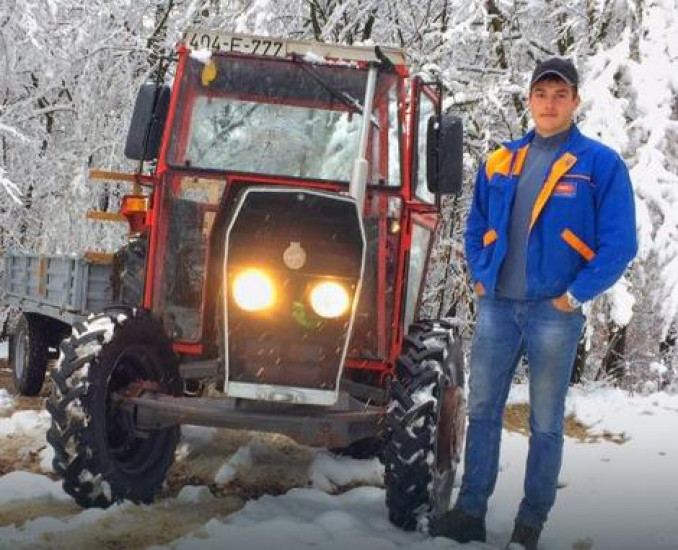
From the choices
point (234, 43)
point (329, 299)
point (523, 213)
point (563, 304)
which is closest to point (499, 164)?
point (523, 213)

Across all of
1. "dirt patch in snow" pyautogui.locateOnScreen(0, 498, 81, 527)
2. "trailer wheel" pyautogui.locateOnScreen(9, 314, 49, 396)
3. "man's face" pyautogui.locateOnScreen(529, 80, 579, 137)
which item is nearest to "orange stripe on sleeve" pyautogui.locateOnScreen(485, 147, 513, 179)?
"man's face" pyautogui.locateOnScreen(529, 80, 579, 137)

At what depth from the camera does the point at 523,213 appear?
352cm

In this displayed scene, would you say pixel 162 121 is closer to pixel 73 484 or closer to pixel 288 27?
pixel 73 484

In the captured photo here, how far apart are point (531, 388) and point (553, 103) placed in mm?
1202

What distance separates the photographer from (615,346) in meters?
8.87

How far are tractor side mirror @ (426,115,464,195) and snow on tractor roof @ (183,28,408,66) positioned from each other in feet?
A: 1.54

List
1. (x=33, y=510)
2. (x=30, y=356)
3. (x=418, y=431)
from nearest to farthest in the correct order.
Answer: (x=33, y=510) → (x=418, y=431) → (x=30, y=356)

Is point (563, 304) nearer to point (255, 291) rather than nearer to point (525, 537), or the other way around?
point (525, 537)

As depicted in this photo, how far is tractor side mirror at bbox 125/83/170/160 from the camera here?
4496mm

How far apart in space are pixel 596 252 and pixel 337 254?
1126mm

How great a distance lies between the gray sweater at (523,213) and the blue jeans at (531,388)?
0.08 m

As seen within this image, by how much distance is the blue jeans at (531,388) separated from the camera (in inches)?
136

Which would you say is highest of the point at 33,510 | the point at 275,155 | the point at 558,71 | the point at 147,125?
the point at 558,71

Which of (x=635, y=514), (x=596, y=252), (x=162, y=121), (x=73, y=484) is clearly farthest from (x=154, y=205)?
(x=635, y=514)
